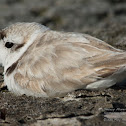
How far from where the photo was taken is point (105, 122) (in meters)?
3.97

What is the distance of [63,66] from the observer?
15.1ft

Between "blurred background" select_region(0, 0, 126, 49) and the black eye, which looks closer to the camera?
the black eye

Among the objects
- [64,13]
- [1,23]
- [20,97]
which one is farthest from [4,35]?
[64,13]

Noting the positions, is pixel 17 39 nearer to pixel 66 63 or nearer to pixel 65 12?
pixel 66 63

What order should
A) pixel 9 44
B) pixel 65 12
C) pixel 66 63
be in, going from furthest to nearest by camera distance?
pixel 65 12 < pixel 9 44 < pixel 66 63

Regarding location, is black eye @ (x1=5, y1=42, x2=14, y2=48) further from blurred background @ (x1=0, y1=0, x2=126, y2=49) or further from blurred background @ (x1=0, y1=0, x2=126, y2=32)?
blurred background @ (x1=0, y1=0, x2=126, y2=32)

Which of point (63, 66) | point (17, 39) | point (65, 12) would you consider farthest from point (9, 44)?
point (65, 12)

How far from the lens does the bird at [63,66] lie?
4492mm

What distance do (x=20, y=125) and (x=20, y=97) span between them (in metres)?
0.96

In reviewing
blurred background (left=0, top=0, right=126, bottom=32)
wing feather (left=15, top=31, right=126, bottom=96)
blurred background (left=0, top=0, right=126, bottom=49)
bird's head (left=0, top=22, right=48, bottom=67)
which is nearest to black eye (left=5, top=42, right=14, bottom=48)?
bird's head (left=0, top=22, right=48, bottom=67)

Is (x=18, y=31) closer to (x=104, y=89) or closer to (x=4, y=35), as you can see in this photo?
(x=4, y=35)

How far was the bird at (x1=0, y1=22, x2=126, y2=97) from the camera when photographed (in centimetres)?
449

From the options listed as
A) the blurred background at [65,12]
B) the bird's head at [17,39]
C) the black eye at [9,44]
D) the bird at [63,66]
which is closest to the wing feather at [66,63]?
the bird at [63,66]

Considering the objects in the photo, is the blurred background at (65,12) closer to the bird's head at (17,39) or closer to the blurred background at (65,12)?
the blurred background at (65,12)
